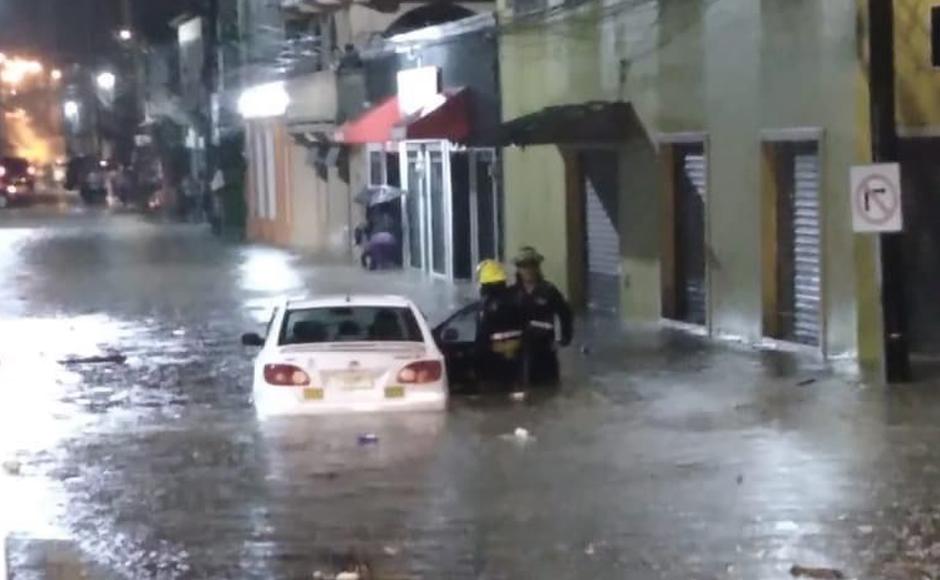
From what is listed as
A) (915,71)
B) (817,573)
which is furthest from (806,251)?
(817,573)

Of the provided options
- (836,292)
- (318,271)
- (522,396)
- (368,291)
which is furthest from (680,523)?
(318,271)

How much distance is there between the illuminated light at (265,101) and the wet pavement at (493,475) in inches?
931

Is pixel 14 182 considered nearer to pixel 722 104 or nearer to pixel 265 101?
pixel 265 101

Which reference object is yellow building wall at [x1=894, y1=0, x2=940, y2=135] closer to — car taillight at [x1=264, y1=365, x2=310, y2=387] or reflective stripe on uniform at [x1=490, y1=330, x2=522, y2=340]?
reflective stripe on uniform at [x1=490, y1=330, x2=522, y2=340]

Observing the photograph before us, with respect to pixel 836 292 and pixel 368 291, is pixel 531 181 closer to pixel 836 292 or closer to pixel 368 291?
pixel 368 291

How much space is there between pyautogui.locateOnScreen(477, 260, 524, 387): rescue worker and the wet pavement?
0.59 metres

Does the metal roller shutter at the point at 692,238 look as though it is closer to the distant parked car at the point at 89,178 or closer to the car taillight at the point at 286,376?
the car taillight at the point at 286,376

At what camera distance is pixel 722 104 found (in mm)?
23922

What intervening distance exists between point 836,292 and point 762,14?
324cm

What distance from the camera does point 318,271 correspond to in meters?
39.6

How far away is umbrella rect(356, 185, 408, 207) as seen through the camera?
39.3 metres

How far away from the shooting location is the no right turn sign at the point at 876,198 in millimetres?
19125

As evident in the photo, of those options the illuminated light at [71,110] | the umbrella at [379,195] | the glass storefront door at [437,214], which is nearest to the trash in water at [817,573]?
the glass storefront door at [437,214]

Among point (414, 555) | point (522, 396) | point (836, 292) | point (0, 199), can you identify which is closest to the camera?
point (414, 555)
